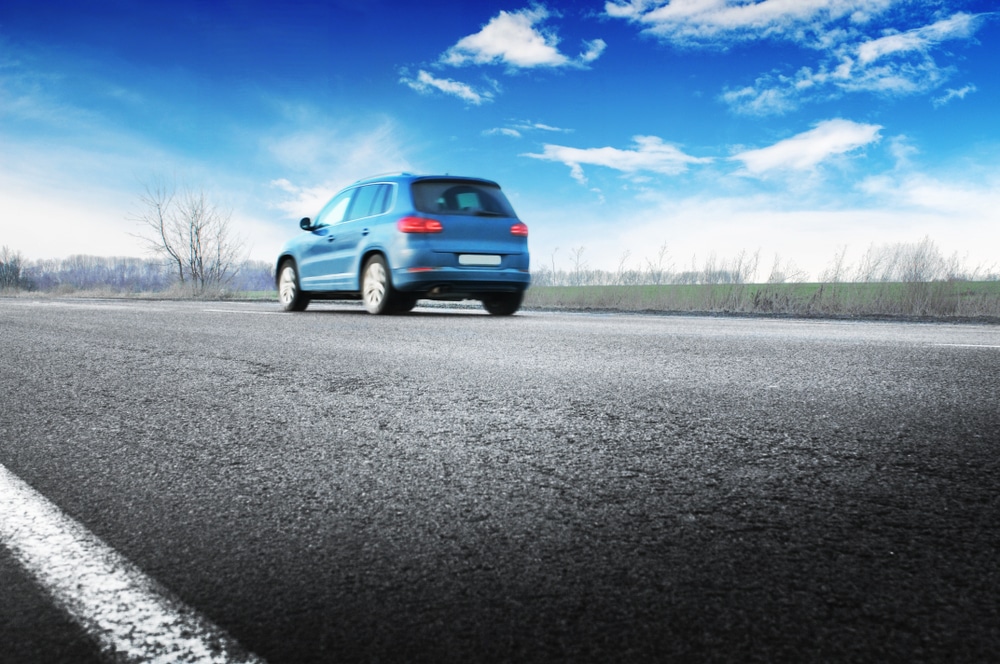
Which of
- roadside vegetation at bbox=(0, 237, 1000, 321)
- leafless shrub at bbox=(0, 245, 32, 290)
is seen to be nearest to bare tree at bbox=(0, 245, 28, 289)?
leafless shrub at bbox=(0, 245, 32, 290)

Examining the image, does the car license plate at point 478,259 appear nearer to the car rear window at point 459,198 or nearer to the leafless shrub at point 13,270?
the car rear window at point 459,198

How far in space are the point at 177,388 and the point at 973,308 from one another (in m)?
14.5

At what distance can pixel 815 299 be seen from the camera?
15242 mm

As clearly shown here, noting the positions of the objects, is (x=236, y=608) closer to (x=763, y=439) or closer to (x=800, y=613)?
(x=800, y=613)

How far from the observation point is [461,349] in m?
5.44

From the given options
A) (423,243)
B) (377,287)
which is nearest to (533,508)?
(423,243)

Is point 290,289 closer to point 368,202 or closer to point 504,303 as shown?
point 368,202

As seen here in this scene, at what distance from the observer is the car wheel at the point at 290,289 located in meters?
11.6

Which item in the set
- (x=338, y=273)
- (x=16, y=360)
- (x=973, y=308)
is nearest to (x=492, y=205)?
(x=338, y=273)

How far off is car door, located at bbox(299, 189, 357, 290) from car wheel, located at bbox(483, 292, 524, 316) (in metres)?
2.19

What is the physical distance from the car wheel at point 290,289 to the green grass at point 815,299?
7.20 metres

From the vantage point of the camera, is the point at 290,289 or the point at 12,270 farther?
the point at 12,270

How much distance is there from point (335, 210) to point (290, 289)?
1557 mm

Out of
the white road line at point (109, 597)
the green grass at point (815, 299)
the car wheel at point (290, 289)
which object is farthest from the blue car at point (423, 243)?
the white road line at point (109, 597)
